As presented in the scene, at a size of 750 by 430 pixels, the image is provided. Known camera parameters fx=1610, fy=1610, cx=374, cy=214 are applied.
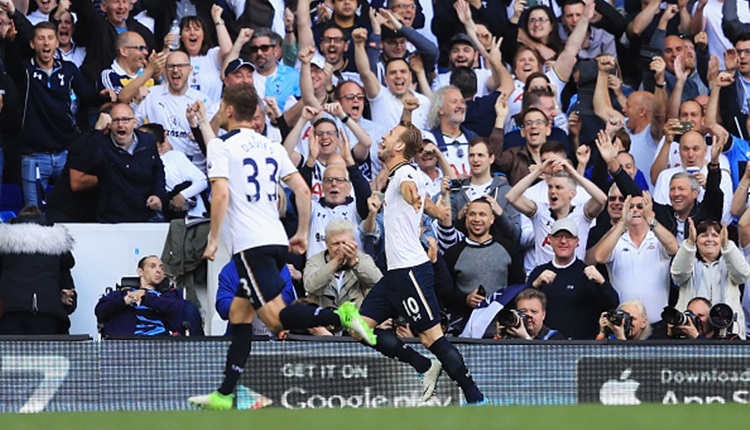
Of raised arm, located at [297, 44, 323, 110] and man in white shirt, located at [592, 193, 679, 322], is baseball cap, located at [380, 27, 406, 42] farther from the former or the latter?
man in white shirt, located at [592, 193, 679, 322]

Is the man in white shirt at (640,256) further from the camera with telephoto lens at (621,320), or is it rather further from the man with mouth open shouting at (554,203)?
the camera with telephoto lens at (621,320)

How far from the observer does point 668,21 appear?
17859 mm

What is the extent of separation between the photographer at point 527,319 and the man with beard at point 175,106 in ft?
11.7

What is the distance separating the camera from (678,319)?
1338 cm

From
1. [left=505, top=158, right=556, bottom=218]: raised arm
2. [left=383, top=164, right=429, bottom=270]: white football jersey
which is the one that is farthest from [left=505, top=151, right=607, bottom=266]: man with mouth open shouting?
[left=383, top=164, right=429, bottom=270]: white football jersey

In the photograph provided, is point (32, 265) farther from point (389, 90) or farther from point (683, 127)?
point (683, 127)

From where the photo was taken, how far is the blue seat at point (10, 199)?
14859mm

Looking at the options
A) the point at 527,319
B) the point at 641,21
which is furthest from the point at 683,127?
the point at 527,319

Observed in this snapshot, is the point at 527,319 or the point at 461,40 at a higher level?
the point at 461,40

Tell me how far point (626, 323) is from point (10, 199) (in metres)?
5.75

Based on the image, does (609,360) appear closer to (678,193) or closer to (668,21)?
(678,193)

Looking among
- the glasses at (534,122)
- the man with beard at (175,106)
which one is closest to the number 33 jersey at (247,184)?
A: the man with beard at (175,106)

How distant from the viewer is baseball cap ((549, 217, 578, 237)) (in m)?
14.1

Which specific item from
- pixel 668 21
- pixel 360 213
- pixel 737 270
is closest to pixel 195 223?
pixel 360 213
